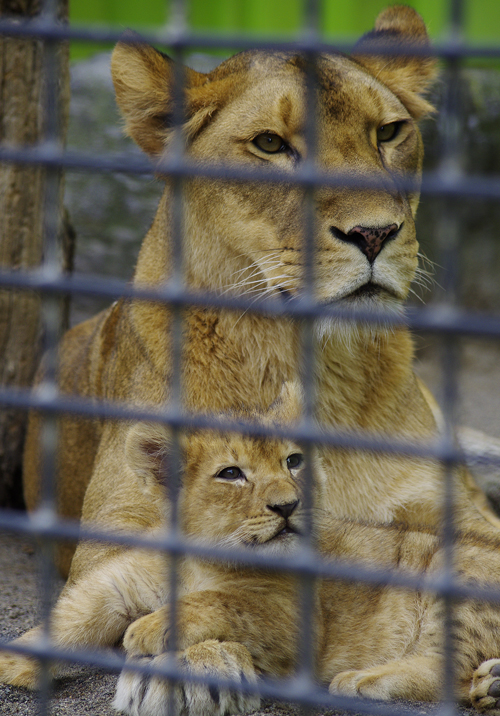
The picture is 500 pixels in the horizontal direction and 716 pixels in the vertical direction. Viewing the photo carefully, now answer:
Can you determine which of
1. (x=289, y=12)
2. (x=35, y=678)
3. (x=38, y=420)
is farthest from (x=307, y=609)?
(x=289, y=12)

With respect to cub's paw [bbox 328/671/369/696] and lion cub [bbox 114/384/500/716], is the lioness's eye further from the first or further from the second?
cub's paw [bbox 328/671/369/696]

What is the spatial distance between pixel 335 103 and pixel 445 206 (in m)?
1.70

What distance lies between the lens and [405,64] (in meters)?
3.53

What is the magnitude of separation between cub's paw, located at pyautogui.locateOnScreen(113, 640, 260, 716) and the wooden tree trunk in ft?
7.47

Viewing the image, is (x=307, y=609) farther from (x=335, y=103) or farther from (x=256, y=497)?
(x=335, y=103)

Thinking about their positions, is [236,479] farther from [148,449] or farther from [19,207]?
[19,207]

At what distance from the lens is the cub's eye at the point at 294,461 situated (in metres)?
2.82

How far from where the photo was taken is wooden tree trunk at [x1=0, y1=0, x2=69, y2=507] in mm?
4203

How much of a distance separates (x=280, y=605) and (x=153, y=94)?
1817 millimetres

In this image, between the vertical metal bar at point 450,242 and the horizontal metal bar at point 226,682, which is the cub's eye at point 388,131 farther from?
the horizontal metal bar at point 226,682

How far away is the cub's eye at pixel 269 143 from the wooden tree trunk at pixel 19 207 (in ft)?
5.14

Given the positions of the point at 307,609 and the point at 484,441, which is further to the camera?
the point at 484,441

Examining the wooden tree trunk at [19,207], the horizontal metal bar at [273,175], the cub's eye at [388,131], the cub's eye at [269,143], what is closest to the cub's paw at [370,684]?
the horizontal metal bar at [273,175]

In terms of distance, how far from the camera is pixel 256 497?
8.55 feet
